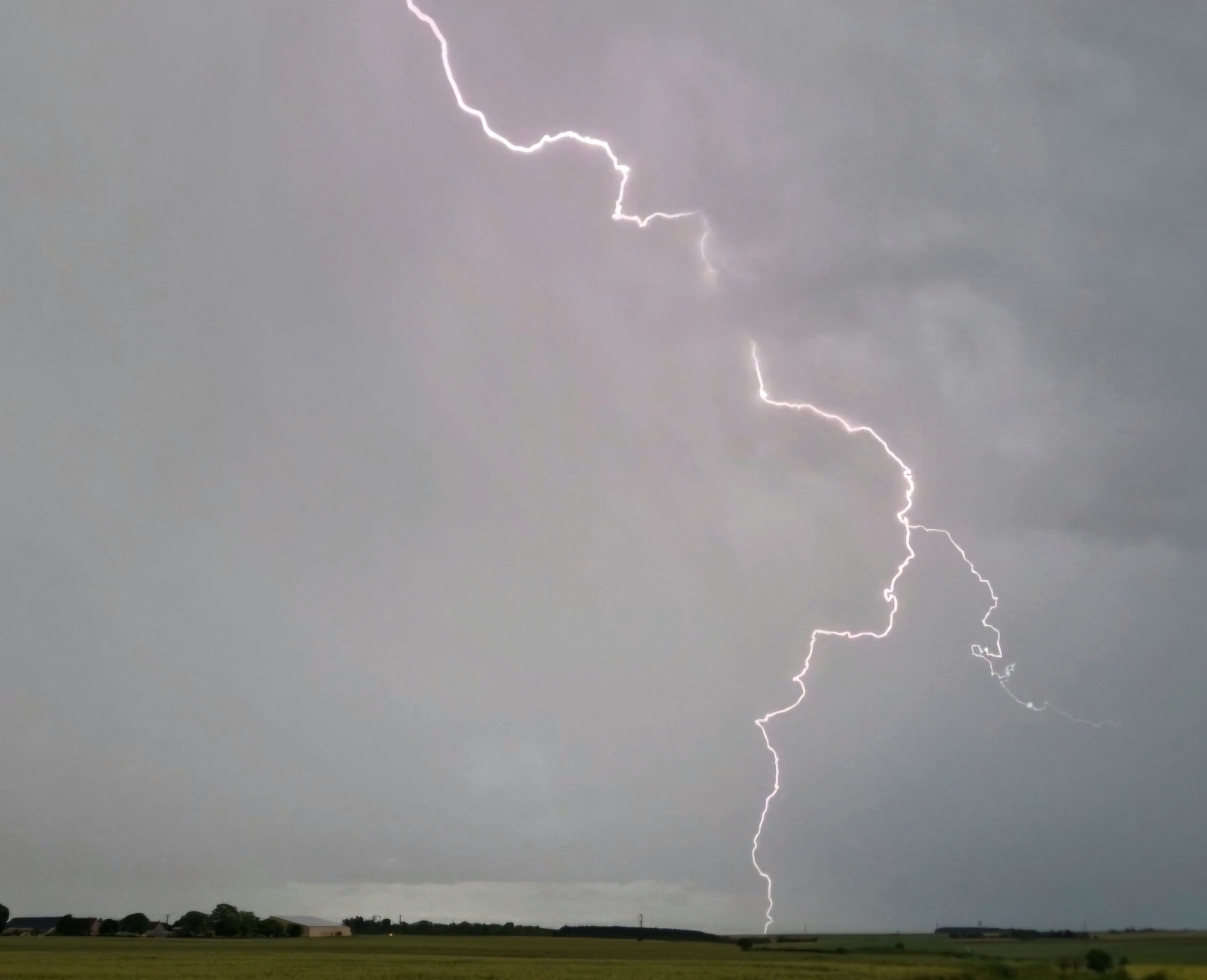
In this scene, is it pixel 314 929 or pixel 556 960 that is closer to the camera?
pixel 556 960

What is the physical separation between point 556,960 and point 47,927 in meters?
94.5

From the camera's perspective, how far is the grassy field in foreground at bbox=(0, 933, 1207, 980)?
36531 millimetres

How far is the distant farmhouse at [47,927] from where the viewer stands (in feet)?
317

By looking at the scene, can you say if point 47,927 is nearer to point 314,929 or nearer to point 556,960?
point 314,929

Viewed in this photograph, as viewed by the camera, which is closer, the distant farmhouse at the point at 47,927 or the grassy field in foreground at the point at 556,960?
the grassy field in foreground at the point at 556,960

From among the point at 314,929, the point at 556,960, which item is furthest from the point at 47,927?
the point at 556,960

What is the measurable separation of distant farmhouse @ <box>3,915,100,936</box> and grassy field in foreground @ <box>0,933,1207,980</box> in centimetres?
1716

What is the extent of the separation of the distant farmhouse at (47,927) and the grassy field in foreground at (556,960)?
17164 millimetres

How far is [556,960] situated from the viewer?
49219 millimetres

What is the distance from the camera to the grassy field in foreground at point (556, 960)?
36.5 m

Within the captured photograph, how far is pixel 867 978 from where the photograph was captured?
122 feet

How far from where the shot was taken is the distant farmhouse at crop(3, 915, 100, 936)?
3802 inches

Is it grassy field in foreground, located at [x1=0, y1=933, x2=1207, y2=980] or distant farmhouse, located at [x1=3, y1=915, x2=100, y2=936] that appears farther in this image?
distant farmhouse, located at [x1=3, y1=915, x2=100, y2=936]

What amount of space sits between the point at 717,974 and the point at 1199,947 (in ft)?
176
